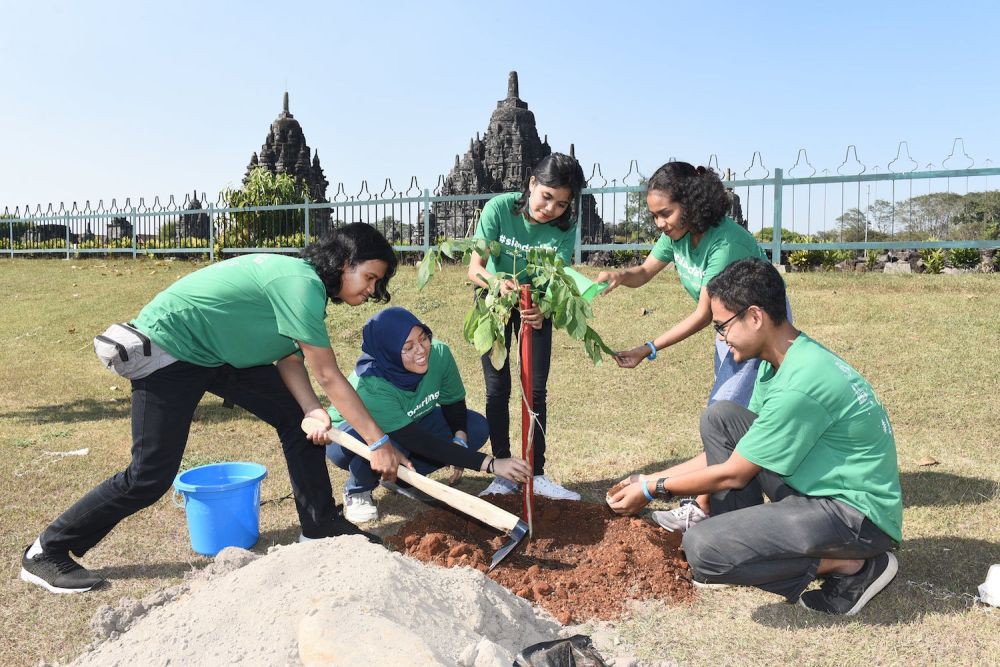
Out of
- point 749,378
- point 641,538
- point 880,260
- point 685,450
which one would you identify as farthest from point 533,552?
point 880,260

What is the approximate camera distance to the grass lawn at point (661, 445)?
271 centimetres

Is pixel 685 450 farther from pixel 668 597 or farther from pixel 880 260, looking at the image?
pixel 880 260

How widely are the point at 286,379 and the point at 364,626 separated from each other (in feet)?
5.33

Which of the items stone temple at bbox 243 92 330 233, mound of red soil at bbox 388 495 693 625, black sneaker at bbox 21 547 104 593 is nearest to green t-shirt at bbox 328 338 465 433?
mound of red soil at bbox 388 495 693 625

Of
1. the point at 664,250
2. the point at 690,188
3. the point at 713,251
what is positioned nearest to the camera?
the point at 690,188

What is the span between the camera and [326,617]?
206cm

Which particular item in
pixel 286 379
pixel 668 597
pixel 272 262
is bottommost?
pixel 668 597

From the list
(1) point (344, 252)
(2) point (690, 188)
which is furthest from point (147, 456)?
(2) point (690, 188)

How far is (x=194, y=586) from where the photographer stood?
2.91 meters

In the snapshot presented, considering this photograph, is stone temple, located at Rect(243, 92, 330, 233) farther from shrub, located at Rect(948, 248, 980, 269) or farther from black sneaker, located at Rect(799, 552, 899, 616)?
black sneaker, located at Rect(799, 552, 899, 616)

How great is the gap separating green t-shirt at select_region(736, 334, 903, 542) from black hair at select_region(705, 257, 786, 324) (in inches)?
6.4

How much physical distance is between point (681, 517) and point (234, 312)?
228 cm

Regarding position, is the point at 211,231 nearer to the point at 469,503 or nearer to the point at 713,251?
the point at 713,251

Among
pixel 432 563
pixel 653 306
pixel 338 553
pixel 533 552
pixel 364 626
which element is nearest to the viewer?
pixel 364 626
